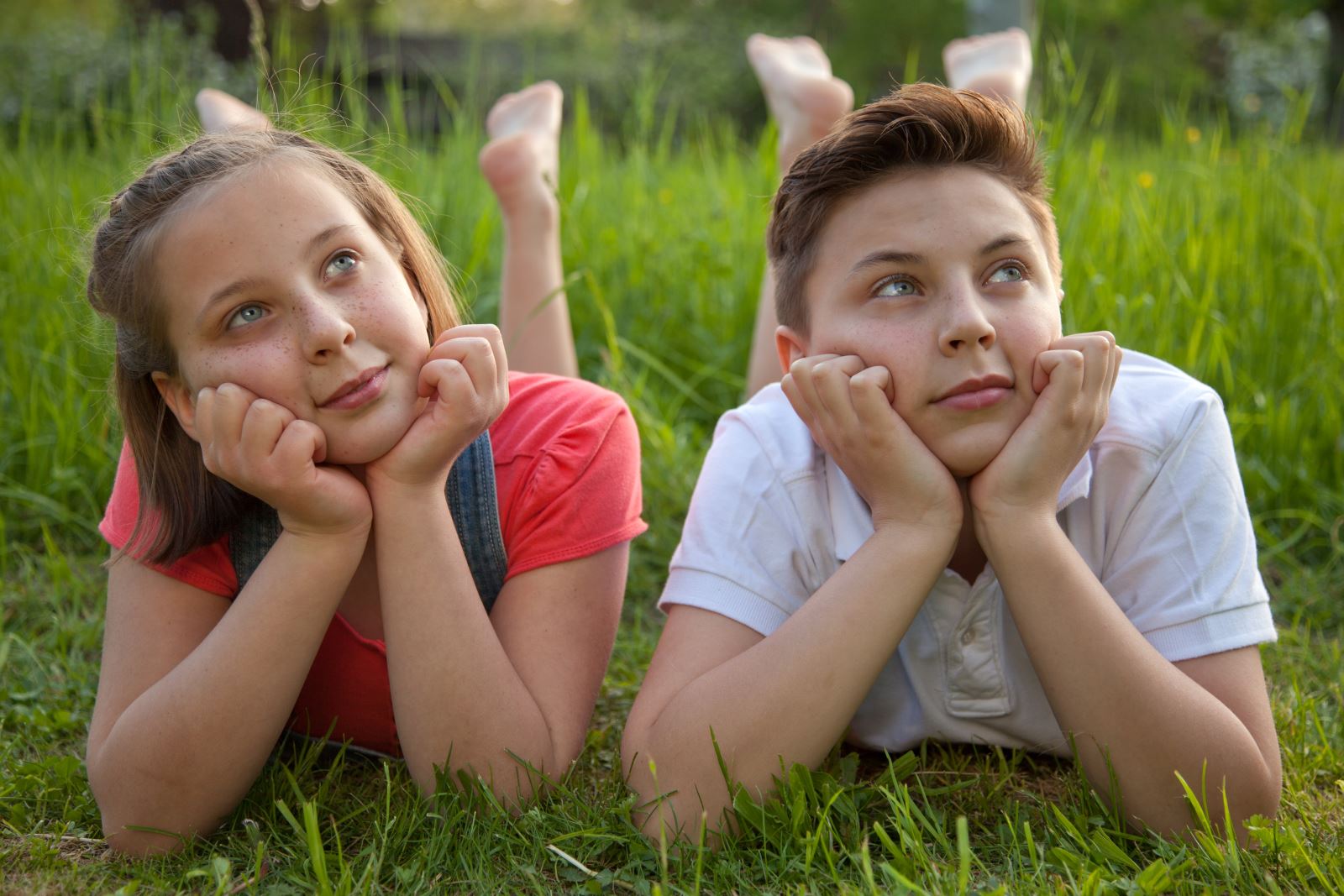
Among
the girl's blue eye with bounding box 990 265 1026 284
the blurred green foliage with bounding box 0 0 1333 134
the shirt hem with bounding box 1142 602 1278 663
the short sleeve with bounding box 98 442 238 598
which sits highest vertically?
the girl's blue eye with bounding box 990 265 1026 284

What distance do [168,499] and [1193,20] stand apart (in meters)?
21.2

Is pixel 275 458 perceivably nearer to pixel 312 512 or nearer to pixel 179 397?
pixel 312 512

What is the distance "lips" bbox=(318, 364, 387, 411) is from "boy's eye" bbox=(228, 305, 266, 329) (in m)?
0.16

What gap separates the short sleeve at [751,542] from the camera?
1769 millimetres

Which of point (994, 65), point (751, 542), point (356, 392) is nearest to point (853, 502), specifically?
point (751, 542)

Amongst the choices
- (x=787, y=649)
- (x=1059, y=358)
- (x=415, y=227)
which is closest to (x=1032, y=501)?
(x=1059, y=358)

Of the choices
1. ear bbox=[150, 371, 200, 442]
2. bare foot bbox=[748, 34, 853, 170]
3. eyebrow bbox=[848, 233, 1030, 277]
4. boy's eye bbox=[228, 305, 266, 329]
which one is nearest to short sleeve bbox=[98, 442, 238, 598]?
ear bbox=[150, 371, 200, 442]

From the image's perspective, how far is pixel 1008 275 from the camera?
1.75m

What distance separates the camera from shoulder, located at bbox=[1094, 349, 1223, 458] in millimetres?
1744

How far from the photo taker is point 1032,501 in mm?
1615

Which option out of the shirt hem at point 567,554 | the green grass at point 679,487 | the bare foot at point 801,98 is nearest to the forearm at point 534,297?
the green grass at point 679,487

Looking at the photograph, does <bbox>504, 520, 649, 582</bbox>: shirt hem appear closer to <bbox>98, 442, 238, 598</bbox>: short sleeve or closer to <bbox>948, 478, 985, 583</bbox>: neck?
<bbox>98, 442, 238, 598</bbox>: short sleeve

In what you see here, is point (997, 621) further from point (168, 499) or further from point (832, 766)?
point (168, 499)

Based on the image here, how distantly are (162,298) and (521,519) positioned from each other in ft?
2.15
